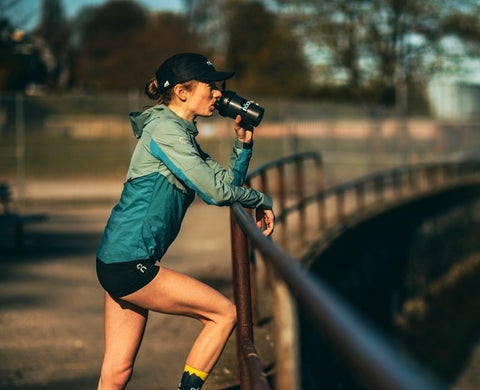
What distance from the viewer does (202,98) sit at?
393cm

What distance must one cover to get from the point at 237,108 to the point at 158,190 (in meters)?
0.56

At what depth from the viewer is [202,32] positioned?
60.0 m

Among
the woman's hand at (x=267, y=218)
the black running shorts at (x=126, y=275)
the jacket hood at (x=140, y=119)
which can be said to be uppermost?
the jacket hood at (x=140, y=119)

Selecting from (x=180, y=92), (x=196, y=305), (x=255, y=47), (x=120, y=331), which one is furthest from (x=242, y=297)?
(x=255, y=47)

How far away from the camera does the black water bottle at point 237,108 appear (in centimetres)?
407

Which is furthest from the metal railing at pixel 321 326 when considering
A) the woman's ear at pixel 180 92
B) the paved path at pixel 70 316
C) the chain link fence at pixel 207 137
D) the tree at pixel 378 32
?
the tree at pixel 378 32

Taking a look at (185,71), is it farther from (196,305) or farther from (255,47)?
(255,47)

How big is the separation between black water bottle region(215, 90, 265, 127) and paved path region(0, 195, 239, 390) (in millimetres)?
1581

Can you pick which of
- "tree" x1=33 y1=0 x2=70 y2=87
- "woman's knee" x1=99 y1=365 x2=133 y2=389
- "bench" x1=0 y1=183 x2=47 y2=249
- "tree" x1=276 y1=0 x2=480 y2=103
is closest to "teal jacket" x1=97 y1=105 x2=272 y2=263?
"woman's knee" x1=99 y1=365 x2=133 y2=389

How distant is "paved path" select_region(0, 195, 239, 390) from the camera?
17.7 ft

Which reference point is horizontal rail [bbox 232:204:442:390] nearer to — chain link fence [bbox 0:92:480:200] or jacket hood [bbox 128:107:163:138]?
jacket hood [bbox 128:107:163:138]

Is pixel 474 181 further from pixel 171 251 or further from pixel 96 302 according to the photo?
pixel 96 302

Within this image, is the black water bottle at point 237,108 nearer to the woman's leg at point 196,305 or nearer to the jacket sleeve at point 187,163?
the jacket sleeve at point 187,163

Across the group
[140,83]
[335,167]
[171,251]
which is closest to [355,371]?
[171,251]
